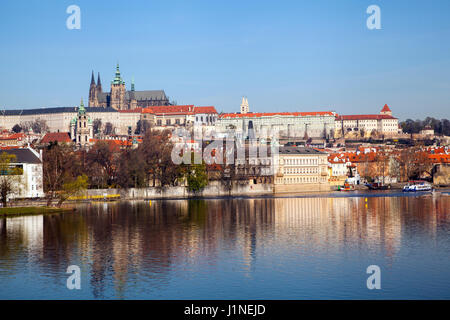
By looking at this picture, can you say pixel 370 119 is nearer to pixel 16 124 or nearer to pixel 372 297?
pixel 16 124

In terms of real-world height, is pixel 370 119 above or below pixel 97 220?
above

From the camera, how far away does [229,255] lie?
25.8 m

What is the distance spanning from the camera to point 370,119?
176875 millimetres

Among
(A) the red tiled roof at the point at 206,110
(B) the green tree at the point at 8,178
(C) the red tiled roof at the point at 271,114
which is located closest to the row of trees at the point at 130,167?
(B) the green tree at the point at 8,178

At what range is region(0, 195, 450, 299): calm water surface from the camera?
19875 millimetres

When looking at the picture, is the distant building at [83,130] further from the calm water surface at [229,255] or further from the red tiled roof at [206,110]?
the calm water surface at [229,255]

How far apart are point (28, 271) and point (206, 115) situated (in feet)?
505

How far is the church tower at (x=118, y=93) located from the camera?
191500mm

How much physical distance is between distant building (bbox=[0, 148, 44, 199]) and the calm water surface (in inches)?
490

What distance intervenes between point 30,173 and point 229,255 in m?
33.5

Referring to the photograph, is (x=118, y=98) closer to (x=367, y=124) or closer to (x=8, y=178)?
(x=367, y=124)

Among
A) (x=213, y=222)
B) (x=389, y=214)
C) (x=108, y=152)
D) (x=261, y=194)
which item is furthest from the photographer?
(x=261, y=194)

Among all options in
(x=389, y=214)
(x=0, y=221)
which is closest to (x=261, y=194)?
(x=389, y=214)

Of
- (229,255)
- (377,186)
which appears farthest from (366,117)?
(229,255)
